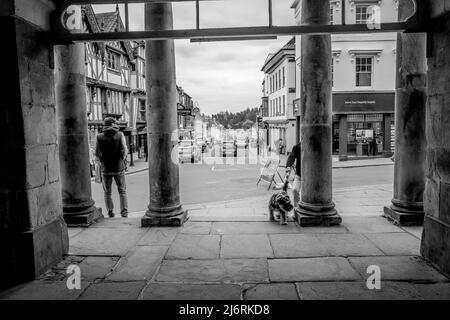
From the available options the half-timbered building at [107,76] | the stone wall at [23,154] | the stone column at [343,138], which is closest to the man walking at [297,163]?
the stone wall at [23,154]

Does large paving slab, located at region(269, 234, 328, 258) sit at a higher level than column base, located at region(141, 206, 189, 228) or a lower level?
lower

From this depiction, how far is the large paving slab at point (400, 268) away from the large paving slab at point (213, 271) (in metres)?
1.23

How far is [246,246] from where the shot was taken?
5562mm

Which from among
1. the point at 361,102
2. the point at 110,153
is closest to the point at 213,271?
the point at 110,153

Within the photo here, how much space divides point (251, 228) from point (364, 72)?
2205 cm

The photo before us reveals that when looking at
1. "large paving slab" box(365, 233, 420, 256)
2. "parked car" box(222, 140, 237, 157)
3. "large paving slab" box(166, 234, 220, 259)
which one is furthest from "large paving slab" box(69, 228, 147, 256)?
"parked car" box(222, 140, 237, 157)

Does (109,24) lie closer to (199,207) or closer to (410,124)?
(199,207)

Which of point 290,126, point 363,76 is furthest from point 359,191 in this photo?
point 290,126

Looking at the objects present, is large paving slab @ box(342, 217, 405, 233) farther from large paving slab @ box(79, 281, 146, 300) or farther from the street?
the street

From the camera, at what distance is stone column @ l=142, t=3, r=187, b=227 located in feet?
21.2

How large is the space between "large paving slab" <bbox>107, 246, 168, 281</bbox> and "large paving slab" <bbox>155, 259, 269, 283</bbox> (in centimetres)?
14
